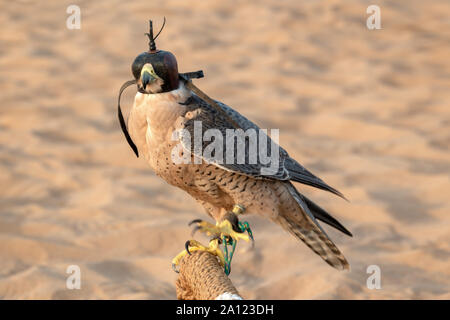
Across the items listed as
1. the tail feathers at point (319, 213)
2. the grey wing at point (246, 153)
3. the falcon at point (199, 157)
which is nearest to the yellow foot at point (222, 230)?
the falcon at point (199, 157)

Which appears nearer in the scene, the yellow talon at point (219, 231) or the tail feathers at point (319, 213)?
the yellow talon at point (219, 231)

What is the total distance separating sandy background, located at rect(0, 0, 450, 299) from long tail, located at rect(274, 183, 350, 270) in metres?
1.83

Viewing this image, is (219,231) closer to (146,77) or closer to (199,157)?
(199,157)

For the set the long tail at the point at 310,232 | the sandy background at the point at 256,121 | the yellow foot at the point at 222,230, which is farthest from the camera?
the sandy background at the point at 256,121

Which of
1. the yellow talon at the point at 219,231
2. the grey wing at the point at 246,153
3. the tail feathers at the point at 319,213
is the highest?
the grey wing at the point at 246,153

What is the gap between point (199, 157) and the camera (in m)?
3.00

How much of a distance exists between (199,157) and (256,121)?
203 inches

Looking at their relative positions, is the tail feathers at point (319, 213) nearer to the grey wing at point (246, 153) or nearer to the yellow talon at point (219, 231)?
the grey wing at point (246, 153)

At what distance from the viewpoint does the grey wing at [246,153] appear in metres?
3.01

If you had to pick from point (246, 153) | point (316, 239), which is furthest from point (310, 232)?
point (246, 153)

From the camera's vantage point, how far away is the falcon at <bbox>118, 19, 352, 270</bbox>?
2723 millimetres

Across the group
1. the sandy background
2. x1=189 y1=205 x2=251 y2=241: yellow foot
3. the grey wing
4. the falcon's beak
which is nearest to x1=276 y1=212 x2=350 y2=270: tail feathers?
the grey wing

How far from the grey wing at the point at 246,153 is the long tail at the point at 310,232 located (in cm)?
Answer: 11
